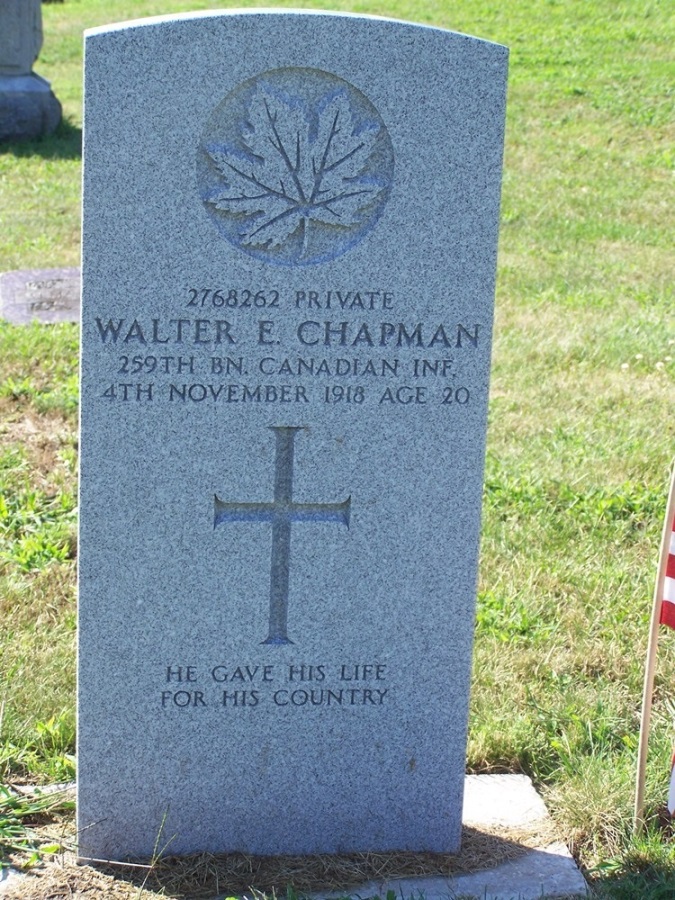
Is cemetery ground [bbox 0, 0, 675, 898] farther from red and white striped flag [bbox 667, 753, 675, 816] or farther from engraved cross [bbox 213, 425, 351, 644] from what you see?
engraved cross [bbox 213, 425, 351, 644]

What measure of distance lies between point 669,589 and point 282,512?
3.02ft

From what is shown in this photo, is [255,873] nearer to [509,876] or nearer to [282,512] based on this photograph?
[509,876]

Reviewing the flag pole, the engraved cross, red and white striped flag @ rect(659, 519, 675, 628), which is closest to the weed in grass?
the engraved cross

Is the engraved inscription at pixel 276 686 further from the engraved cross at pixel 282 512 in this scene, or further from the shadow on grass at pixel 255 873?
the shadow on grass at pixel 255 873

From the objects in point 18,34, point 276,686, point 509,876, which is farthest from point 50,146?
point 509,876

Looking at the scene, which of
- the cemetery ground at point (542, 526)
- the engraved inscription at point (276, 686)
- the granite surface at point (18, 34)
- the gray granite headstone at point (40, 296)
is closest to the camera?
the engraved inscription at point (276, 686)

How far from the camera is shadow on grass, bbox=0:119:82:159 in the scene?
35.3 ft

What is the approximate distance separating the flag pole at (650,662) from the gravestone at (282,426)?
1.40ft

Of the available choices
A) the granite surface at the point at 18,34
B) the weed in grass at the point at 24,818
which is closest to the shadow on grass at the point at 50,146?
the granite surface at the point at 18,34

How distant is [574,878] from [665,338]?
4233 mm

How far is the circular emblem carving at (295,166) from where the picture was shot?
249cm

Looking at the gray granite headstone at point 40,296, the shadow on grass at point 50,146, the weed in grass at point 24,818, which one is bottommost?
the weed in grass at point 24,818

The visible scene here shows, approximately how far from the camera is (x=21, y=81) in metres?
11.0

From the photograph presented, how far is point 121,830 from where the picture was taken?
286cm
